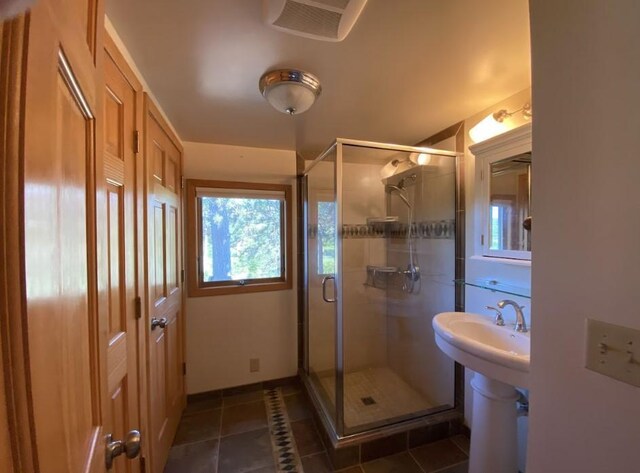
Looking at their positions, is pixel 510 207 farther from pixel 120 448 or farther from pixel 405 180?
pixel 120 448

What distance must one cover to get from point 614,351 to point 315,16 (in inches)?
47.6

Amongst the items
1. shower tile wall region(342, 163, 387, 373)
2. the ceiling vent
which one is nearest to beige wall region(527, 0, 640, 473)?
the ceiling vent

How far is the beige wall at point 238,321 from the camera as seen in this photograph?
7.30ft

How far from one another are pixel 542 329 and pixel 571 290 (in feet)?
0.43

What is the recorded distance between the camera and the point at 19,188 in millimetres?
286

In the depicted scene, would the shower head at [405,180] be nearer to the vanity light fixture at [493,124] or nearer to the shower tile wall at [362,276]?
the shower tile wall at [362,276]

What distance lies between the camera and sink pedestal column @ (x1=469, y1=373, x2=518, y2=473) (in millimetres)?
1240

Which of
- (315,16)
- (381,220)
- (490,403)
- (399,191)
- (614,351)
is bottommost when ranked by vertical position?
(490,403)

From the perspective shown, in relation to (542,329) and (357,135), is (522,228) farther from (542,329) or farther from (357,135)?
(357,135)

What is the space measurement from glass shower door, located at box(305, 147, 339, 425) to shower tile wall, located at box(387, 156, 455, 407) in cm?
63

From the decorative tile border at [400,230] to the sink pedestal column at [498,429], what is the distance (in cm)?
102

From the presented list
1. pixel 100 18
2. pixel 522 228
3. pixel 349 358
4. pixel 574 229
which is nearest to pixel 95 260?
pixel 100 18

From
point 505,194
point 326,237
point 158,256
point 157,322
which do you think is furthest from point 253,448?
point 505,194

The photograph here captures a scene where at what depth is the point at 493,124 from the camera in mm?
1539
